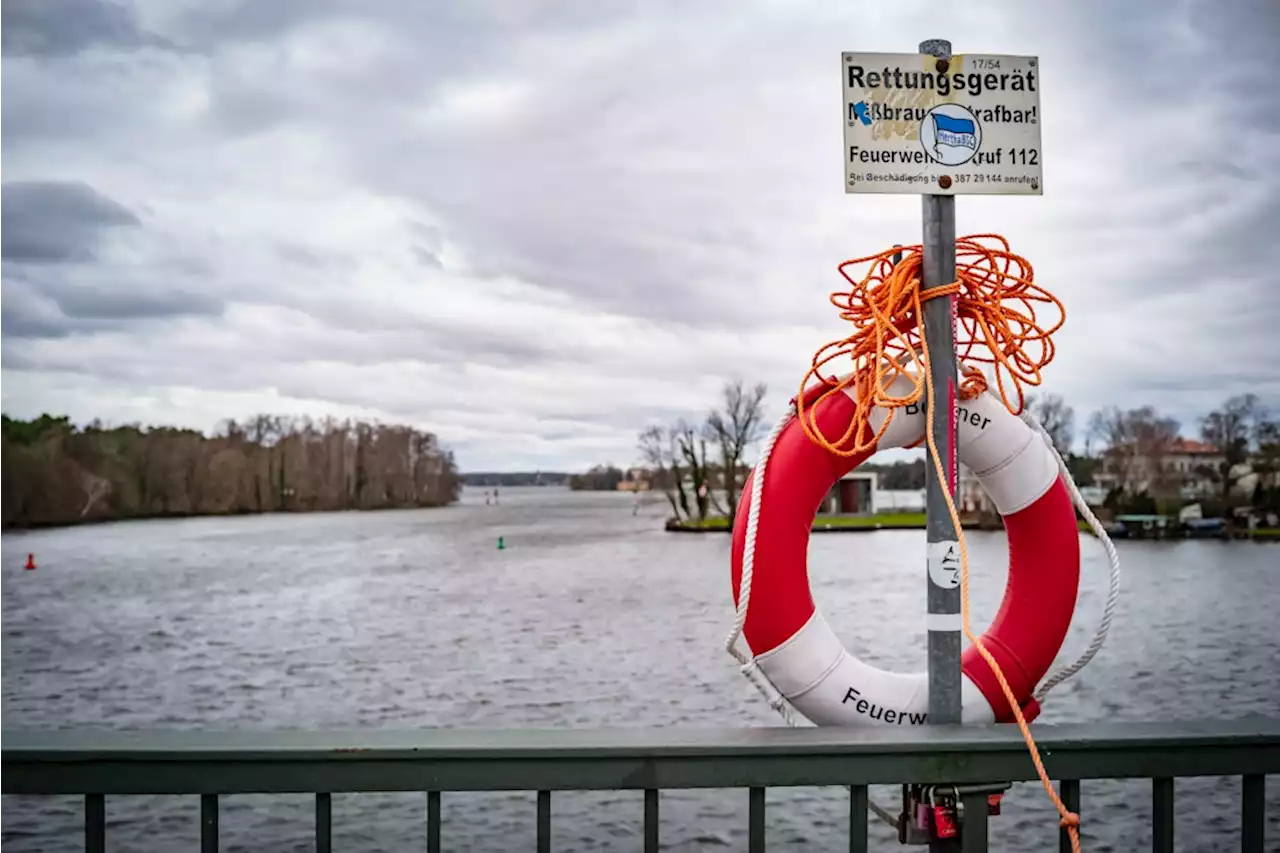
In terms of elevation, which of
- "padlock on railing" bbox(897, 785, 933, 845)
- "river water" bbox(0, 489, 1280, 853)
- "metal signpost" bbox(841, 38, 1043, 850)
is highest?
"metal signpost" bbox(841, 38, 1043, 850)

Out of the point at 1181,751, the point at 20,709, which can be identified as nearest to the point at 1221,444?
the point at 20,709

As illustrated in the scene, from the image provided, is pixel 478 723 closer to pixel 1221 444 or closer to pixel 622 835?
pixel 622 835

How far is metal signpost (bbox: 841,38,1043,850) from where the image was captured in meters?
2.29

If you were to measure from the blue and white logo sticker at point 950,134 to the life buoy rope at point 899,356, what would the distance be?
0.22 m

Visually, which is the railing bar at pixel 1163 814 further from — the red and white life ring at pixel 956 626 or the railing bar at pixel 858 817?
the railing bar at pixel 858 817

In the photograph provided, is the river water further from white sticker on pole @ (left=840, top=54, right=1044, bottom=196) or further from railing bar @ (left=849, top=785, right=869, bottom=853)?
white sticker on pole @ (left=840, top=54, right=1044, bottom=196)

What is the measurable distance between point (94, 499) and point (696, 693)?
67912 mm

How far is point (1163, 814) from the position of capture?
216cm

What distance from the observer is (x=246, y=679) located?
17.8m

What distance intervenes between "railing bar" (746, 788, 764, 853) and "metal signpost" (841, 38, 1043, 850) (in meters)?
0.45

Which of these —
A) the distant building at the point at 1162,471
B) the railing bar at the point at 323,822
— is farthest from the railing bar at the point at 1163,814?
the distant building at the point at 1162,471

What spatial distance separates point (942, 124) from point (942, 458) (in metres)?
0.69

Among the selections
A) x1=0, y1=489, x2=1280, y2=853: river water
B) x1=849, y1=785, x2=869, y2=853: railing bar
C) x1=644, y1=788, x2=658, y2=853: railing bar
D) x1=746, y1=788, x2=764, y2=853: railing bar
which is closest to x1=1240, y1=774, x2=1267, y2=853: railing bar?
x1=849, y1=785, x2=869, y2=853: railing bar

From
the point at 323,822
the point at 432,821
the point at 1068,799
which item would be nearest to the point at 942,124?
the point at 1068,799
